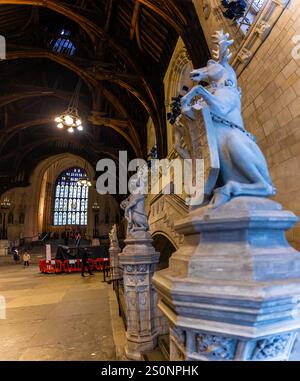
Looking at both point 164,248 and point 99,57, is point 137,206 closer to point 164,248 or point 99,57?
point 164,248

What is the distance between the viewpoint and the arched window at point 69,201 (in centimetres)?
3503

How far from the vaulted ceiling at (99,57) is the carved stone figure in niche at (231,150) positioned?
5170 millimetres

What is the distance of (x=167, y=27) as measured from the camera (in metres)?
8.37

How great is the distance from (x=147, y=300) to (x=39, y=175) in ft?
85.4

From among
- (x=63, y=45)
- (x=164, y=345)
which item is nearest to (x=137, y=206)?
(x=164, y=345)

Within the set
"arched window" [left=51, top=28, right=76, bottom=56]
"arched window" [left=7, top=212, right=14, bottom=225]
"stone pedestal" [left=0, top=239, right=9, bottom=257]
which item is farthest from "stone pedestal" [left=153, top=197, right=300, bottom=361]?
"arched window" [left=7, top=212, right=14, bottom=225]

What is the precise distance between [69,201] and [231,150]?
121 feet

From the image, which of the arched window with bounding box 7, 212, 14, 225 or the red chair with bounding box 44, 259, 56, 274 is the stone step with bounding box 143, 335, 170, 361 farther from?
the arched window with bounding box 7, 212, 14, 225

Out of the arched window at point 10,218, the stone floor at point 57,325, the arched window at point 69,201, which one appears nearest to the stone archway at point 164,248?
the stone floor at point 57,325

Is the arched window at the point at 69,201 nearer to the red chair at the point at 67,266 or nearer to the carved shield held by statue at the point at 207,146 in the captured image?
the red chair at the point at 67,266

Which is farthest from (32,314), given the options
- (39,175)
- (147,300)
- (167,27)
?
(39,175)

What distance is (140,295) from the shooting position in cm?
370

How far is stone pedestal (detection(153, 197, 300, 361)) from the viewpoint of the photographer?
0.90m
